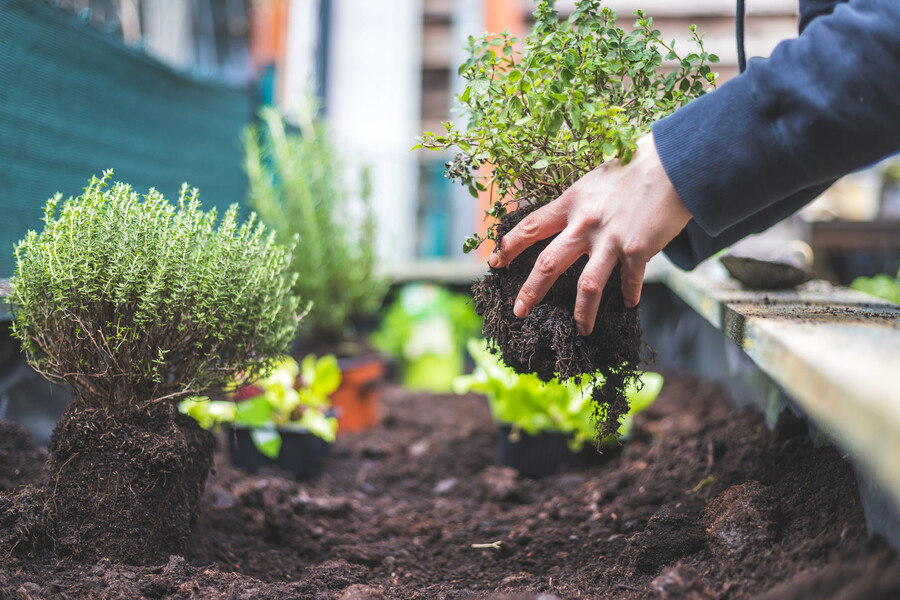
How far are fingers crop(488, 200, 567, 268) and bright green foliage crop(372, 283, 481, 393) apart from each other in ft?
8.79

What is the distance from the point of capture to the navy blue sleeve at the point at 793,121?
1.05 metres

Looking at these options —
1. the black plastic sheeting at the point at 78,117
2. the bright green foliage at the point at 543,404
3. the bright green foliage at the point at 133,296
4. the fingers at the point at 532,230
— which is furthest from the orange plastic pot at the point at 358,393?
the fingers at the point at 532,230

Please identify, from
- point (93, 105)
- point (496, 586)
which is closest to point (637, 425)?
point (496, 586)

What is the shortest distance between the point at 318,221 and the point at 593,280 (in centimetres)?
242

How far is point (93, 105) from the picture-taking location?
2.32 metres

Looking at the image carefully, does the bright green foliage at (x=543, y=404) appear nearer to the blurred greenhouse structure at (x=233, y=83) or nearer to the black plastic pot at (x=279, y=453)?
the black plastic pot at (x=279, y=453)

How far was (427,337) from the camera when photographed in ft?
13.3

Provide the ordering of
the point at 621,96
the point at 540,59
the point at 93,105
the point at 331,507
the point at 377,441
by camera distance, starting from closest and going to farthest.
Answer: the point at 540,59 < the point at 621,96 < the point at 331,507 < the point at 93,105 < the point at 377,441

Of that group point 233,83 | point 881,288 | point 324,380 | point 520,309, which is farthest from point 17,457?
point 881,288

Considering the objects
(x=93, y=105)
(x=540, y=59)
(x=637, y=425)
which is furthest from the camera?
(x=637, y=425)

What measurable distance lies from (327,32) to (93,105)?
337 cm

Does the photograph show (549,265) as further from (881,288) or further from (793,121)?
(881,288)

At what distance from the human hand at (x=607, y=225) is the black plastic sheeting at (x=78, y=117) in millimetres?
1625

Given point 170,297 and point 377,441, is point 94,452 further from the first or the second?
point 377,441
